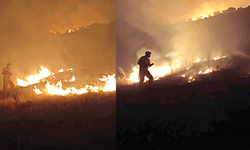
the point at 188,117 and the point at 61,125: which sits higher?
the point at 188,117

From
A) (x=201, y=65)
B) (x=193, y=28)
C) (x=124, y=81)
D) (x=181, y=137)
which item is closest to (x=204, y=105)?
(x=181, y=137)

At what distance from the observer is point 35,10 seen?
17.0 metres

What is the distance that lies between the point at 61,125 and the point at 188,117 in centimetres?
356

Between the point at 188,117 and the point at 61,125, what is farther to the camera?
the point at 61,125

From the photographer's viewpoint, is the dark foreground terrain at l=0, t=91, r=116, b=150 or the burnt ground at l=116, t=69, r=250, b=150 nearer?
the burnt ground at l=116, t=69, r=250, b=150

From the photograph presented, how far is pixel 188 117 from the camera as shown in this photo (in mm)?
4852

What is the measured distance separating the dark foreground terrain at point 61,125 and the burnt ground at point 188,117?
43 cm

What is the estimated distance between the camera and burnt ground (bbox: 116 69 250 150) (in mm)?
3875

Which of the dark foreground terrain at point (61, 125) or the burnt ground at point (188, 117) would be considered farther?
the dark foreground terrain at point (61, 125)

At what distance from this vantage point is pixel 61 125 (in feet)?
17.2

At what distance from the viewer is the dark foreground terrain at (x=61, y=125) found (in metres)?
4.46

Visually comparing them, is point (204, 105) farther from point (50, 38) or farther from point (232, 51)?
point (50, 38)

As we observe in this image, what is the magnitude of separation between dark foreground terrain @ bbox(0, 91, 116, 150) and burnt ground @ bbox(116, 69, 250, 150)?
1.40 feet

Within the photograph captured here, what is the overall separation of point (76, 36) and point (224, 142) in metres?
18.4
